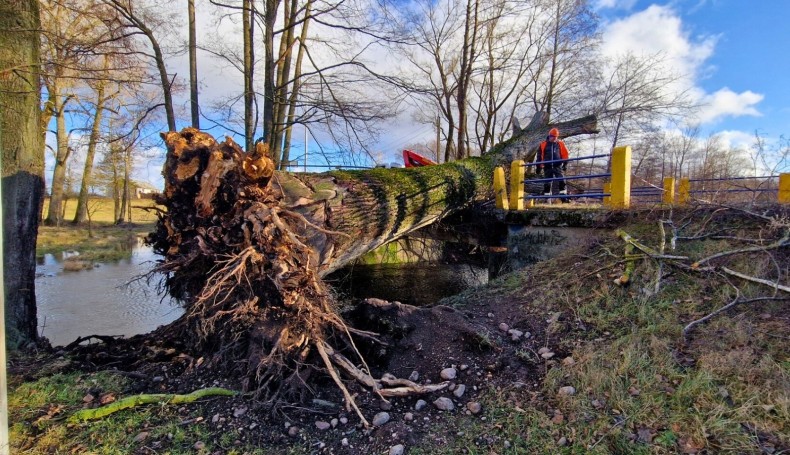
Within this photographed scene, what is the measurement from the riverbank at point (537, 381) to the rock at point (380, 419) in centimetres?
1

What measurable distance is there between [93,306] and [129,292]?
1.12m

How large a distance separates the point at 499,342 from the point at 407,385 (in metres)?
0.90

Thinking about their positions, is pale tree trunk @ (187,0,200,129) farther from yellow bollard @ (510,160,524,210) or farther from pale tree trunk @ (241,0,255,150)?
yellow bollard @ (510,160,524,210)

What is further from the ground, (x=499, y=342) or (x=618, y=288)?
(x=618, y=288)

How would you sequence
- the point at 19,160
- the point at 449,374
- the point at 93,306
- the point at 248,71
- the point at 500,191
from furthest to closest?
1. the point at 248,71
2. the point at 93,306
3. the point at 500,191
4. the point at 19,160
5. the point at 449,374

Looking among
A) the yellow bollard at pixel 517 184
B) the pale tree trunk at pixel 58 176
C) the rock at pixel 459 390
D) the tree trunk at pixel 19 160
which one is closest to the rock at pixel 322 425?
the rock at pixel 459 390

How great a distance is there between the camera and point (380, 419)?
259cm

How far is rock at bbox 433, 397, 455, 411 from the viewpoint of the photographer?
268cm

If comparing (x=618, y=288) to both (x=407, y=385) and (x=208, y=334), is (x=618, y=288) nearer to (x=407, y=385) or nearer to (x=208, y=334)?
(x=407, y=385)

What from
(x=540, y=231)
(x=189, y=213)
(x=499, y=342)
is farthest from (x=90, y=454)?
(x=540, y=231)

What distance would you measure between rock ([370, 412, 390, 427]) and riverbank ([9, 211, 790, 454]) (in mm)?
12

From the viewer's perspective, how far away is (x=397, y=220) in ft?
19.9

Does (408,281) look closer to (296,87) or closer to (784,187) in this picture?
(296,87)

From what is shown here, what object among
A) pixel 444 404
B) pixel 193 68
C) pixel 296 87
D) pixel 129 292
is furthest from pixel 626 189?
pixel 129 292
